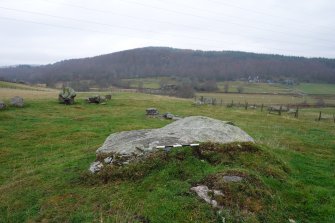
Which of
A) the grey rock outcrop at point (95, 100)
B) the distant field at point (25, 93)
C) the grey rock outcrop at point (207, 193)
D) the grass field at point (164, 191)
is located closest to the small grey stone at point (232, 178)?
the grass field at point (164, 191)

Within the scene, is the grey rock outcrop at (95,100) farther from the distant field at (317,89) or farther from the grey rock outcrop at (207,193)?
the distant field at (317,89)

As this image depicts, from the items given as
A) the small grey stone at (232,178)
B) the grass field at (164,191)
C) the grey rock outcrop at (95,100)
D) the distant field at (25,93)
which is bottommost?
the distant field at (25,93)

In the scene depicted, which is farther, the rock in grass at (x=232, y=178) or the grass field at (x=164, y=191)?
the rock in grass at (x=232, y=178)

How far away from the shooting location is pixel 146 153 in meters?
11.8

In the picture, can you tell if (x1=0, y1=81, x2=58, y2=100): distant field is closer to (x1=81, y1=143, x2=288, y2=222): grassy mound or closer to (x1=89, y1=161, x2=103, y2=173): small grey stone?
(x1=89, y1=161, x2=103, y2=173): small grey stone

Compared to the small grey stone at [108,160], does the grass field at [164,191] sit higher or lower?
lower

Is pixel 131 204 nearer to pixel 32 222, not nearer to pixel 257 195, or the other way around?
pixel 32 222

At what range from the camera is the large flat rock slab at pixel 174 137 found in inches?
489

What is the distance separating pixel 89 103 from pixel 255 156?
111ft

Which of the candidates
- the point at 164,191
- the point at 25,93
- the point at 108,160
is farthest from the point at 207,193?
the point at 25,93

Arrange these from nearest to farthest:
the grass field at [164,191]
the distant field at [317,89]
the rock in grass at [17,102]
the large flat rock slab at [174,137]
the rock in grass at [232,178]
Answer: the grass field at [164,191], the rock in grass at [232,178], the large flat rock slab at [174,137], the rock in grass at [17,102], the distant field at [317,89]

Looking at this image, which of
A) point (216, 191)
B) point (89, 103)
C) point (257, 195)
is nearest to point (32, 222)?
point (216, 191)

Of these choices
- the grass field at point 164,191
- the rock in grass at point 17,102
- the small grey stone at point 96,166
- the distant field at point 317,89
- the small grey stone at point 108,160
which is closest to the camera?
the grass field at point 164,191

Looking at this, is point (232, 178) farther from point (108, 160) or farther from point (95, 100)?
point (95, 100)
